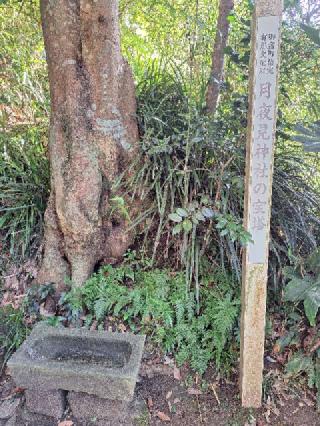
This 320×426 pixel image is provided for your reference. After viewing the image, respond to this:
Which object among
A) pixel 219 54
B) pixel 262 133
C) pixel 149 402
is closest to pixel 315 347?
pixel 149 402

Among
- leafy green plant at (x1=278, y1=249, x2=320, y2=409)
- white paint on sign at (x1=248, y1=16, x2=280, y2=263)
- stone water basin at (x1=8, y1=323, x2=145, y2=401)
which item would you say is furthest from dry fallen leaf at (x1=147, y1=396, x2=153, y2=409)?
white paint on sign at (x1=248, y1=16, x2=280, y2=263)

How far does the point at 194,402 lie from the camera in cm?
209

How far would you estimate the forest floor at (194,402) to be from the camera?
6.61 ft

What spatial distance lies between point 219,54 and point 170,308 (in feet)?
7.11

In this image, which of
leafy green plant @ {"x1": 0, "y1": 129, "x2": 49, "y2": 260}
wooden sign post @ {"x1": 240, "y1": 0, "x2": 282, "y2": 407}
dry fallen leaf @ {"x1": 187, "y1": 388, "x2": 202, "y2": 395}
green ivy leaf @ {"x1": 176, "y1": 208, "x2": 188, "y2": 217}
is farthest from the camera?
leafy green plant @ {"x1": 0, "y1": 129, "x2": 49, "y2": 260}

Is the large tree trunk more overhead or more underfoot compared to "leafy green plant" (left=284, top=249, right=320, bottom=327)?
more overhead

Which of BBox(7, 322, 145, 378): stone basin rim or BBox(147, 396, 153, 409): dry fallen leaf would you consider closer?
BBox(7, 322, 145, 378): stone basin rim

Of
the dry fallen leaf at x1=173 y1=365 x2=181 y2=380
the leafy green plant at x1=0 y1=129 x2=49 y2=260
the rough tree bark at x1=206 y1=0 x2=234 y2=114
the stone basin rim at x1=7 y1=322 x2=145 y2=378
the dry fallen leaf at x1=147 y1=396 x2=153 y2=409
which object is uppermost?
the rough tree bark at x1=206 y1=0 x2=234 y2=114

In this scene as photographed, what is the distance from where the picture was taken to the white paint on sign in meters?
1.57

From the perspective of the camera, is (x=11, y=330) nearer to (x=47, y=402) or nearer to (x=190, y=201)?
(x=47, y=402)

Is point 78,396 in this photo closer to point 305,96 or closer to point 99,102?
point 99,102

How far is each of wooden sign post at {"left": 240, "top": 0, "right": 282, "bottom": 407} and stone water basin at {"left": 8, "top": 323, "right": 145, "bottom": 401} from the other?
615mm

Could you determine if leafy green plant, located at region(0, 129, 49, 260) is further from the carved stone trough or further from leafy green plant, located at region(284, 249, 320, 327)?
leafy green plant, located at region(284, 249, 320, 327)

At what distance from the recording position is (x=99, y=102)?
2443mm
